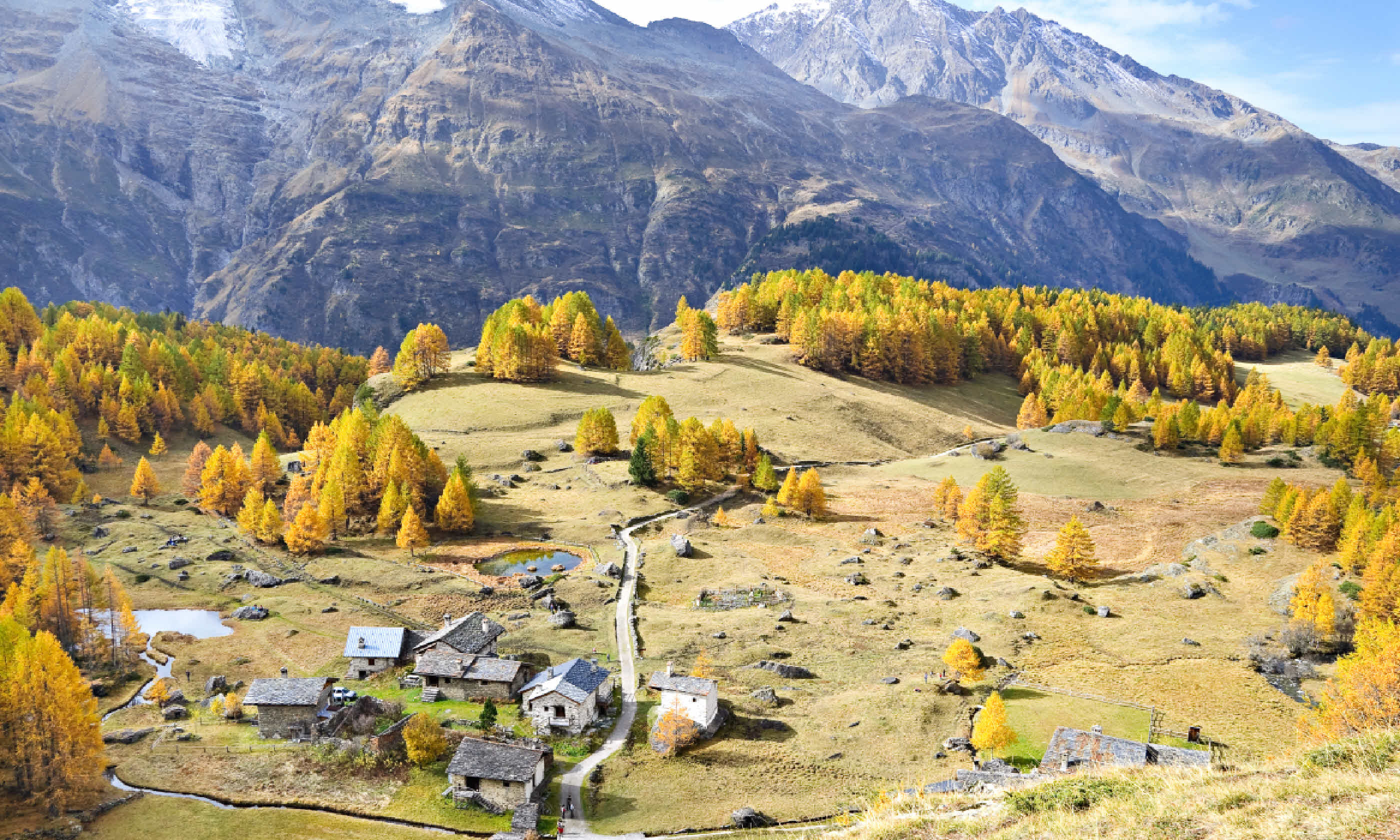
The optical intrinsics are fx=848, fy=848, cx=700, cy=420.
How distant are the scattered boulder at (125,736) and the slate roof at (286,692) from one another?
7.78m

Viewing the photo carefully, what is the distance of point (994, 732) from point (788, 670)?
20.3 m

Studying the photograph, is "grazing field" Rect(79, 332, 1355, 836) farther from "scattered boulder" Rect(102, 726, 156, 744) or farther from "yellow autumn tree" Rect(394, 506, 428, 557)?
"yellow autumn tree" Rect(394, 506, 428, 557)

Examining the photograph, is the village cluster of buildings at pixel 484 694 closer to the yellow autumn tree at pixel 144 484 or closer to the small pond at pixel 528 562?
the small pond at pixel 528 562

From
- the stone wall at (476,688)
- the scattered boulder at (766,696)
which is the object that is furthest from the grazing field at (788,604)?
the stone wall at (476,688)

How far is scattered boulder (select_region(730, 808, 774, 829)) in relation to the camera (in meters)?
52.6

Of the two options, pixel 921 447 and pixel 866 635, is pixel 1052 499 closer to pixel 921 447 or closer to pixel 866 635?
pixel 921 447

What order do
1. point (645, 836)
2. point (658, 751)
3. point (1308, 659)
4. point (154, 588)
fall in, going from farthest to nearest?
point (154, 588)
point (1308, 659)
point (658, 751)
point (645, 836)

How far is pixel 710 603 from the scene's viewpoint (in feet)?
295

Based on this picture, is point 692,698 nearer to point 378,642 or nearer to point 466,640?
point 466,640

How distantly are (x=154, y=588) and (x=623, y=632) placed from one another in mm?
57890

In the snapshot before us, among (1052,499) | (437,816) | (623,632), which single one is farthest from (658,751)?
(1052,499)

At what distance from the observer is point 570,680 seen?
65.8m

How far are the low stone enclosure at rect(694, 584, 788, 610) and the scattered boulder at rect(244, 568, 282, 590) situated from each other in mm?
50318

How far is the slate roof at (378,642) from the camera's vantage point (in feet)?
253
